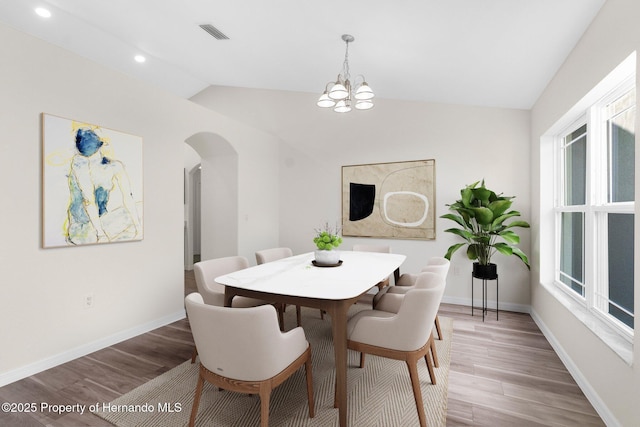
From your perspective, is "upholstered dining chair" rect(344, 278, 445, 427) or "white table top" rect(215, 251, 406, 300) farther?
"white table top" rect(215, 251, 406, 300)

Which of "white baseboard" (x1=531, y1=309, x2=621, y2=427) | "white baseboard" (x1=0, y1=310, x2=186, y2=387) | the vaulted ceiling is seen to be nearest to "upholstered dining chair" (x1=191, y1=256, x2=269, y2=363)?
"white baseboard" (x1=0, y1=310, x2=186, y2=387)

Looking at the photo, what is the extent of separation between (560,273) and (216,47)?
4.57 meters

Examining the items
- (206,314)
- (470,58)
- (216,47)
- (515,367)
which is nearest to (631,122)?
(470,58)

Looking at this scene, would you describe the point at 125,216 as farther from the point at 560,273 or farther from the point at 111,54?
the point at 560,273

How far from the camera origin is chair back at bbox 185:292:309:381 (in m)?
1.43

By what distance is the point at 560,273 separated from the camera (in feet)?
Result: 10.4

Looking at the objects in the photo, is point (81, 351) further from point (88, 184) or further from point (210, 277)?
point (88, 184)

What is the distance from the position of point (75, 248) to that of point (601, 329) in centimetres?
398

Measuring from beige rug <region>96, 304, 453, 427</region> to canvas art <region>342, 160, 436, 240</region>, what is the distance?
226 cm

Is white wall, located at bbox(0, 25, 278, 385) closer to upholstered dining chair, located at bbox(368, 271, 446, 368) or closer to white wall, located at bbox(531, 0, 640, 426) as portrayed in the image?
upholstered dining chair, located at bbox(368, 271, 446, 368)

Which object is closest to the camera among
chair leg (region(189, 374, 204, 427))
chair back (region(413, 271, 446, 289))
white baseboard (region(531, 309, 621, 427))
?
Answer: chair leg (region(189, 374, 204, 427))

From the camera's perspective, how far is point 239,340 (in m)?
1.45

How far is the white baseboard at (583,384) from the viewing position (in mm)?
1796

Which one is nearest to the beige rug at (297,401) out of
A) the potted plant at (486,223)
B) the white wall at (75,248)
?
the white wall at (75,248)
